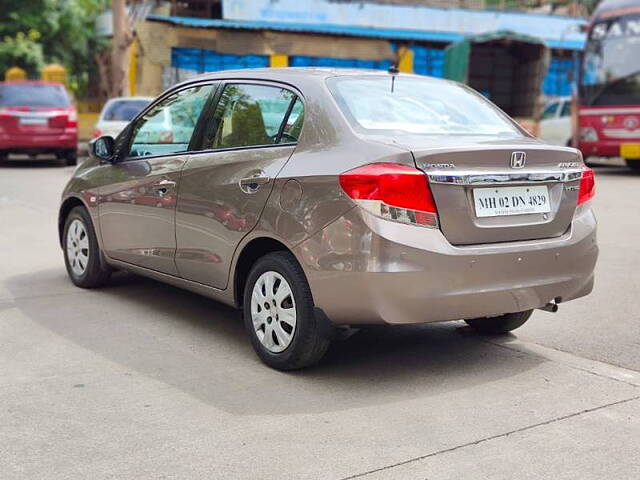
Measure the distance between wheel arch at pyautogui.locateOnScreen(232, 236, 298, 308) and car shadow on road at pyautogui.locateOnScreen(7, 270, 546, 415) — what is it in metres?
0.35

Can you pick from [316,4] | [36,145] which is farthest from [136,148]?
[316,4]

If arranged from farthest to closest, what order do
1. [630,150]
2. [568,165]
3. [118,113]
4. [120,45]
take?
[120,45] → [118,113] → [630,150] → [568,165]

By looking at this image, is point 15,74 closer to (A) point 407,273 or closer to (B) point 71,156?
(B) point 71,156

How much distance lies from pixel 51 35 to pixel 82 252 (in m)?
24.1

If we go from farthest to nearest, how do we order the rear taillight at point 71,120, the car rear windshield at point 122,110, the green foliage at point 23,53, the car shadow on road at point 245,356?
the green foliage at point 23,53 → the rear taillight at point 71,120 → the car rear windshield at point 122,110 → the car shadow on road at point 245,356

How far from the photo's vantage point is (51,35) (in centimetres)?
2892

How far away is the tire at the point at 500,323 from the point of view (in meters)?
5.45

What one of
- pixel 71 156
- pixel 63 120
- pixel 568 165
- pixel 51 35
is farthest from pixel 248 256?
pixel 51 35

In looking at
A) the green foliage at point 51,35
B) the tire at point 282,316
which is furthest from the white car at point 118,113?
the tire at point 282,316

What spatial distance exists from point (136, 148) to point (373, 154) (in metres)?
2.41

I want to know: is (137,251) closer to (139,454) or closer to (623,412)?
(139,454)

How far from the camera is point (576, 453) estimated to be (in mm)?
3674

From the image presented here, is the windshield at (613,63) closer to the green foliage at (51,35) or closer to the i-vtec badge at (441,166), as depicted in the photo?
the i-vtec badge at (441,166)

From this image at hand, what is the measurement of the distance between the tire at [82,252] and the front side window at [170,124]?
786mm
